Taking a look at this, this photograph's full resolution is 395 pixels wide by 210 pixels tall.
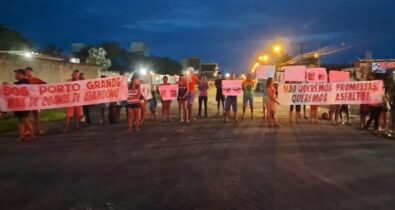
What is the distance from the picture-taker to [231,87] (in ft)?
68.2

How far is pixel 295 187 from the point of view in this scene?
821cm

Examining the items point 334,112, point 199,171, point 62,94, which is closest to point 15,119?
point 62,94

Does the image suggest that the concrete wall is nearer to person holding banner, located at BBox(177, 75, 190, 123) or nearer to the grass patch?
the grass patch

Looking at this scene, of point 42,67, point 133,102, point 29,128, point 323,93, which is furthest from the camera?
point 42,67

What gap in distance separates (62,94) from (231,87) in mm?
7385

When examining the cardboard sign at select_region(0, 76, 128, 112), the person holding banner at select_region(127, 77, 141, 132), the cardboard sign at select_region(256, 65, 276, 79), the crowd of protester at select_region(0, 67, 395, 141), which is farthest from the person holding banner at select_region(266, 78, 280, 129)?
the cardboard sign at select_region(256, 65, 276, 79)

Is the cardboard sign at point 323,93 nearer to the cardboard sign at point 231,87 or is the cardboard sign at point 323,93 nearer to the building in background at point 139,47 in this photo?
the cardboard sign at point 231,87

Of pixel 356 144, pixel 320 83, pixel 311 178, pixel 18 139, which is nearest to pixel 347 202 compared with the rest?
pixel 311 178

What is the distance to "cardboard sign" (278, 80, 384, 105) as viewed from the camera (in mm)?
18469

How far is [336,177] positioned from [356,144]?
178 inches

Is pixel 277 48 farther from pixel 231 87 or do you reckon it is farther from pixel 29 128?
pixel 29 128

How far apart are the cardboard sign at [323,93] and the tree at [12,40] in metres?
35.4

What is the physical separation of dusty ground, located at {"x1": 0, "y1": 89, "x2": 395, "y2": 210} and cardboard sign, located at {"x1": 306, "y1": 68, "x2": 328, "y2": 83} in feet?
17.3

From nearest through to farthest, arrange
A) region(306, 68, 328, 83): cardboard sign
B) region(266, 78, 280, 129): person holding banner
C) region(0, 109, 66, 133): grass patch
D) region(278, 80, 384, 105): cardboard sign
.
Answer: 1. region(0, 109, 66, 133): grass patch
2. region(266, 78, 280, 129): person holding banner
3. region(278, 80, 384, 105): cardboard sign
4. region(306, 68, 328, 83): cardboard sign
